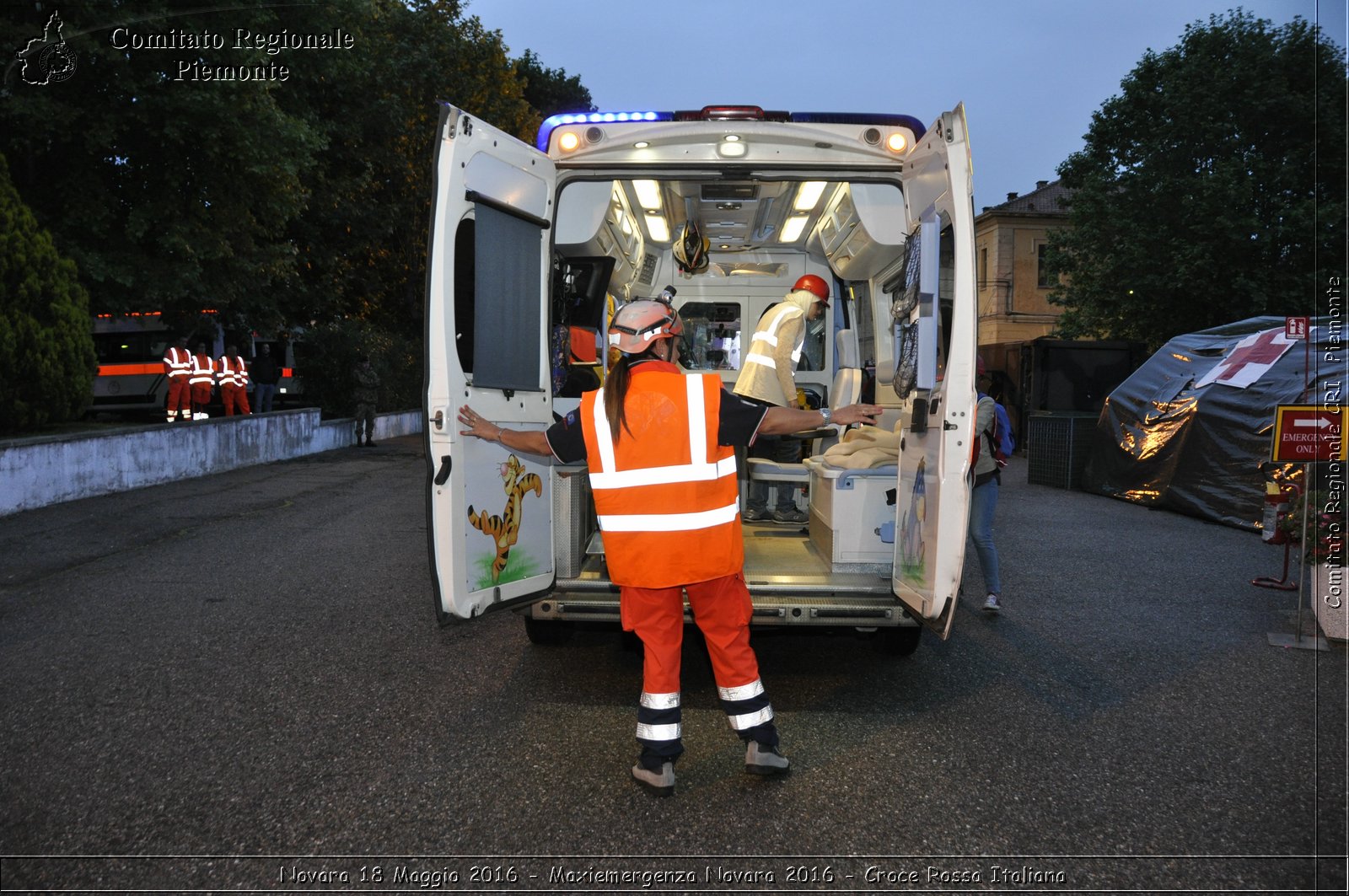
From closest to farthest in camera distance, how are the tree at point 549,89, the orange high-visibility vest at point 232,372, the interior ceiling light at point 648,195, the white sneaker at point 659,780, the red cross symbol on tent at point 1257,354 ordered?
the white sneaker at point 659,780 → the interior ceiling light at point 648,195 → the red cross symbol on tent at point 1257,354 → the orange high-visibility vest at point 232,372 → the tree at point 549,89

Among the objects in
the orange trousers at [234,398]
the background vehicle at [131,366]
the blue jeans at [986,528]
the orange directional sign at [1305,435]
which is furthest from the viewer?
the background vehicle at [131,366]

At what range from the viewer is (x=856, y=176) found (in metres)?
5.08

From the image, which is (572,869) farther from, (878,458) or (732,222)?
(732,222)

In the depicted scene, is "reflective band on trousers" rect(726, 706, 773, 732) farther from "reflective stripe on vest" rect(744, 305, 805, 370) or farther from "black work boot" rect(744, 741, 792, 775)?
"reflective stripe on vest" rect(744, 305, 805, 370)

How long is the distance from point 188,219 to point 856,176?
12780mm

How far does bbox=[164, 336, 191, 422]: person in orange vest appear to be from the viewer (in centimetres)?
1819

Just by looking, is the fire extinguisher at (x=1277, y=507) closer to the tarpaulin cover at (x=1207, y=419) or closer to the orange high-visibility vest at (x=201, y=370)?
the tarpaulin cover at (x=1207, y=419)

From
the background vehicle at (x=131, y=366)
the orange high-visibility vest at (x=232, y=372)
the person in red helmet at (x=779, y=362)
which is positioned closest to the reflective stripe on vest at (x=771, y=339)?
the person in red helmet at (x=779, y=362)

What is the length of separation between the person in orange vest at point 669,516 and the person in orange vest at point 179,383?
651 inches

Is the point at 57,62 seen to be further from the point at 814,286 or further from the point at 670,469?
the point at 670,469

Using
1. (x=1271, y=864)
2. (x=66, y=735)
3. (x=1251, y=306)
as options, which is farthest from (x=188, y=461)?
(x=1251, y=306)

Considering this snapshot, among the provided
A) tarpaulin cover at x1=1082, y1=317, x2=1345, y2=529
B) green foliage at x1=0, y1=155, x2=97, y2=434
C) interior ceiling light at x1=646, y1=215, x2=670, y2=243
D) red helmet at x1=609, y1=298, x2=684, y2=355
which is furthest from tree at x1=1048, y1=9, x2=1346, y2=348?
green foliage at x1=0, y1=155, x2=97, y2=434

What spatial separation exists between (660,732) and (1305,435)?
15.7 ft

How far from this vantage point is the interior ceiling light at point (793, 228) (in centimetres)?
789
